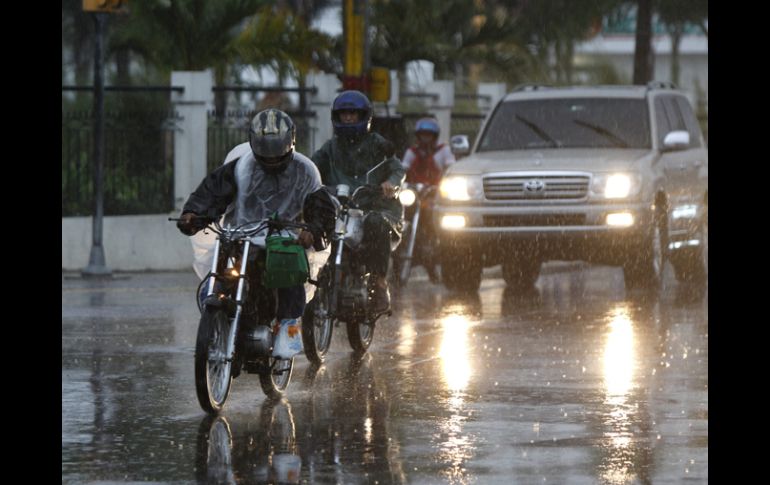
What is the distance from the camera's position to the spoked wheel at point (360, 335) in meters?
13.2

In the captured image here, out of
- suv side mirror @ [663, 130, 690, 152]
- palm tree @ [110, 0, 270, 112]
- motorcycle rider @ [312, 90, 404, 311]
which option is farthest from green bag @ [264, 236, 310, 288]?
palm tree @ [110, 0, 270, 112]

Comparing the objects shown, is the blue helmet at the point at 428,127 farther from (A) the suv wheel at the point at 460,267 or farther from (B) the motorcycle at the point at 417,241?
(A) the suv wheel at the point at 460,267

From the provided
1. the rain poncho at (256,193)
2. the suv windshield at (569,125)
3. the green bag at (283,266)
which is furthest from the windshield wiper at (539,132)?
the green bag at (283,266)

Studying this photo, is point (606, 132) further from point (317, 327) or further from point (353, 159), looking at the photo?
point (317, 327)

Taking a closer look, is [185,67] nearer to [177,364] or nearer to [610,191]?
[610,191]

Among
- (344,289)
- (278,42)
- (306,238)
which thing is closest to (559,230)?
(344,289)

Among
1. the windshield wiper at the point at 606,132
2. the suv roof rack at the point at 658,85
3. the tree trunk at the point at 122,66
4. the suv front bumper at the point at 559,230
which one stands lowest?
the suv front bumper at the point at 559,230

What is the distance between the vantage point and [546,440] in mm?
9258

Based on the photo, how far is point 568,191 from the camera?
60.0 ft

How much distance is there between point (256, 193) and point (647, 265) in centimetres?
849

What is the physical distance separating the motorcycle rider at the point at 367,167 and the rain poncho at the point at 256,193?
222cm

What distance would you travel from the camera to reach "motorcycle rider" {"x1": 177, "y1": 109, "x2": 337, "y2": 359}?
10695 mm
